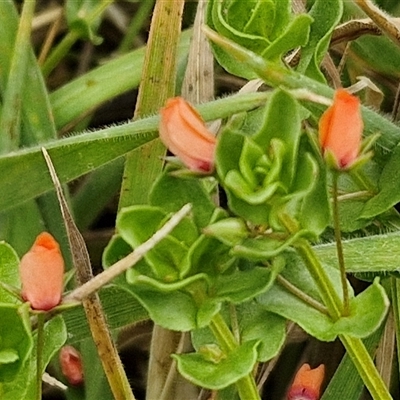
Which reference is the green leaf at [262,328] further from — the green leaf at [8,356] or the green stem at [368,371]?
the green leaf at [8,356]

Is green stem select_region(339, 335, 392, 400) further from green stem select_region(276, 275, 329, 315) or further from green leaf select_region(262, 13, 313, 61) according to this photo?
green leaf select_region(262, 13, 313, 61)

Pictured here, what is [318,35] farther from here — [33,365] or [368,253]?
[33,365]

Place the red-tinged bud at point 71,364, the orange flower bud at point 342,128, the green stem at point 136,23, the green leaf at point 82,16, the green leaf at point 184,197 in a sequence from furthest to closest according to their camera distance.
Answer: the green stem at point 136,23
the green leaf at point 82,16
the red-tinged bud at point 71,364
the green leaf at point 184,197
the orange flower bud at point 342,128

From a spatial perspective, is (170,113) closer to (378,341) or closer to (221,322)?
(221,322)

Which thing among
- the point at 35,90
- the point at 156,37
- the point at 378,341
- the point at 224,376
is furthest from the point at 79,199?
the point at 224,376

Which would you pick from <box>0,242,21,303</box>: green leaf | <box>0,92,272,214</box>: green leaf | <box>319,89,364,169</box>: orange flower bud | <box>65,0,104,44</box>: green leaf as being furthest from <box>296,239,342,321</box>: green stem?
<box>65,0,104,44</box>: green leaf

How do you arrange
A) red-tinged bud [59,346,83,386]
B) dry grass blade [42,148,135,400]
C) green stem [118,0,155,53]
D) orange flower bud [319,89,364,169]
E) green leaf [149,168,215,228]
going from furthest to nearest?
green stem [118,0,155,53]
red-tinged bud [59,346,83,386]
dry grass blade [42,148,135,400]
green leaf [149,168,215,228]
orange flower bud [319,89,364,169]

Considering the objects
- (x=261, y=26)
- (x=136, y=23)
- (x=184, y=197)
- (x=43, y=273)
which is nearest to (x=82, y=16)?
(x=136, y=23)

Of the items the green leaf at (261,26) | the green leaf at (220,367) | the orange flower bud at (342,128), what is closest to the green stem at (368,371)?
the green leaf at (220,367)
